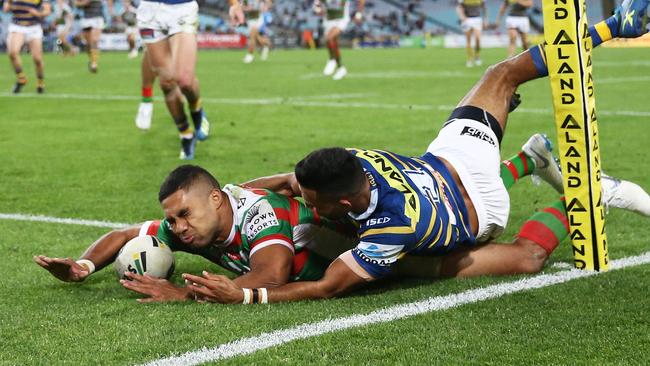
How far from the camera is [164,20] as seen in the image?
1037 centimetres

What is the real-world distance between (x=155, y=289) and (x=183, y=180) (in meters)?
0.54

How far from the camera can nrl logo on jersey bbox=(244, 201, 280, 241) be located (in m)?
4.97

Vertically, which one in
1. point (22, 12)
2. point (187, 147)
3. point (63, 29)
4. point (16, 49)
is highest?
point (187, 147)

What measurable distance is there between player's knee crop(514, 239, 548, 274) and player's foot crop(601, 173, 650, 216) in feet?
2.35

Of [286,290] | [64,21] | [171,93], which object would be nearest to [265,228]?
[286,290]

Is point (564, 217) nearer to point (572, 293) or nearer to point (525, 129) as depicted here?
point (572, 293)

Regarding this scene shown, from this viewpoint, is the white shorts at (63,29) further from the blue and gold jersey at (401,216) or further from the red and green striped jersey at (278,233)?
the blue and gold jersey at (401,216)

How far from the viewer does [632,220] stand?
6.68 m

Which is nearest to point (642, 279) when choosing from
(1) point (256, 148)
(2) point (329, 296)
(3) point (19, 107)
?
(2) point (329, 296)

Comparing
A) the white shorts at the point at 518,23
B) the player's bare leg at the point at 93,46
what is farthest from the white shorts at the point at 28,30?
the white shorts at the point at 518,23

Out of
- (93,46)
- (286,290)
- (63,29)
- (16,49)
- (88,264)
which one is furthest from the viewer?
(63,29)

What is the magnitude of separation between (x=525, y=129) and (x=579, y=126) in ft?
22.4

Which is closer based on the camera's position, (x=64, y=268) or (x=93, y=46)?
(x=64, y=268)

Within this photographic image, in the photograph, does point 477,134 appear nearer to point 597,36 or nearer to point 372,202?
point 597,36
